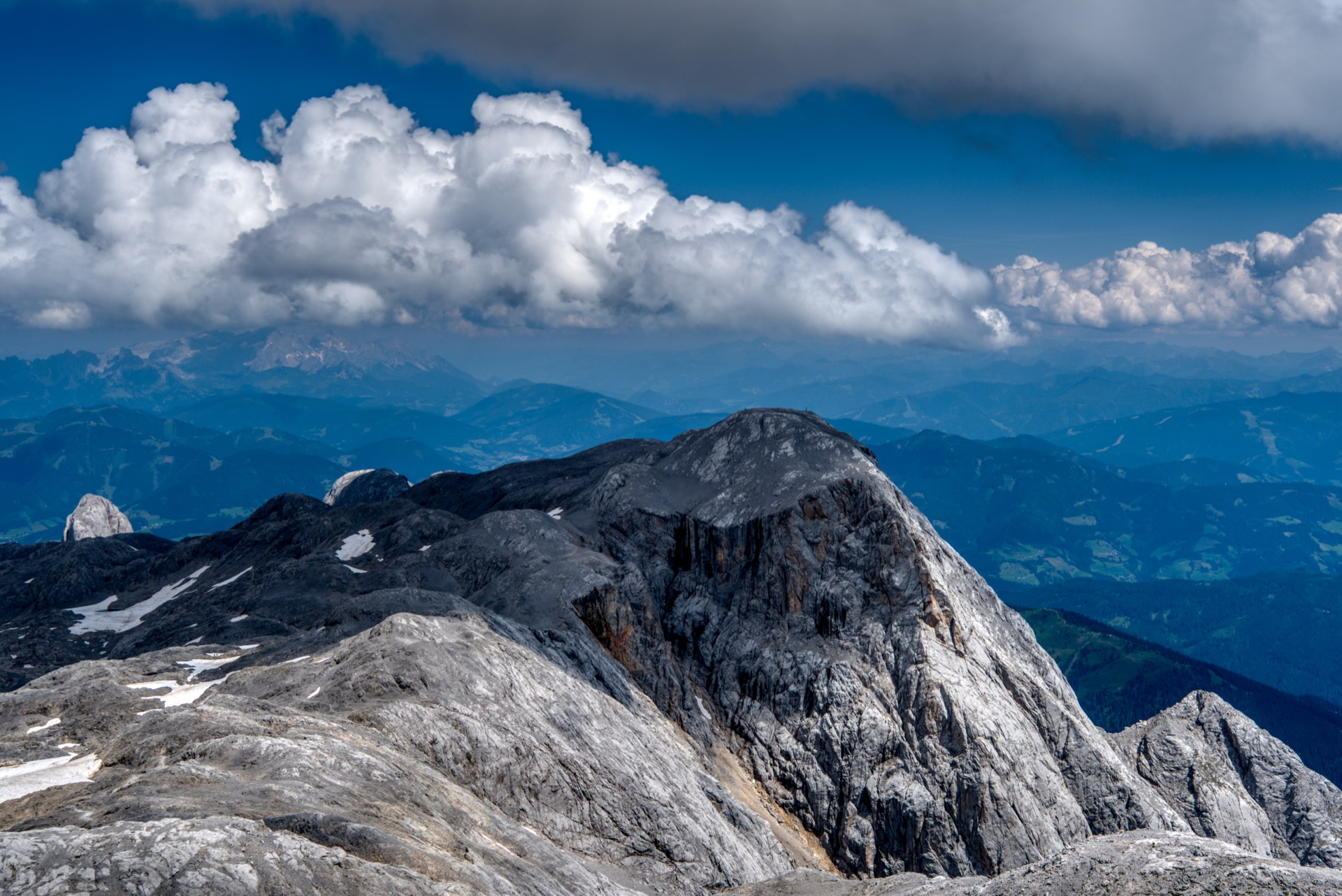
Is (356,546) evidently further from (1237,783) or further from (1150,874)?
(1237,783)

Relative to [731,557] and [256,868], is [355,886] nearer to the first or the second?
[256,868]

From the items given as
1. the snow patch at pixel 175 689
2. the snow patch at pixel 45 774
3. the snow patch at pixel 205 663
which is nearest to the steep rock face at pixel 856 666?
the snow patch at pixel 205 663

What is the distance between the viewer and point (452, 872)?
34906 mm

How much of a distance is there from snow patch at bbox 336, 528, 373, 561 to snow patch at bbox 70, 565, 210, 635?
23938mm

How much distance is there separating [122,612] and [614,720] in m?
87.8

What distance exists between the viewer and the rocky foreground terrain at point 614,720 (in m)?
36.7

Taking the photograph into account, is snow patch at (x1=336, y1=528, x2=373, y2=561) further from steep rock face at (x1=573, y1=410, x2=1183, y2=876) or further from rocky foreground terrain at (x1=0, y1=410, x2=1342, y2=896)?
steep rock face at (x1=573, y1=410, x2=1183, y2=876)

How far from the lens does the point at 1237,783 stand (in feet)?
331

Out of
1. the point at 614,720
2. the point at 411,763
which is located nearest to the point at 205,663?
the point at 614,720

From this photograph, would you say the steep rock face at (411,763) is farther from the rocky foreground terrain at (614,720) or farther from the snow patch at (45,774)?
the snow patch at (45,774)

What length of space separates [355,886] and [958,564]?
3449 inches

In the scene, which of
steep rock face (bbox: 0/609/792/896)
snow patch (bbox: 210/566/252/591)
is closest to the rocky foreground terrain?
steep rock face (bbox: 0/609/792/896)

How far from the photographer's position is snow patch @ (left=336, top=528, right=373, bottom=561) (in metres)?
120

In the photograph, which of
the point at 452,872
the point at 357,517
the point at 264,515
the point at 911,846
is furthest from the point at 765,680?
the point at 264,515
